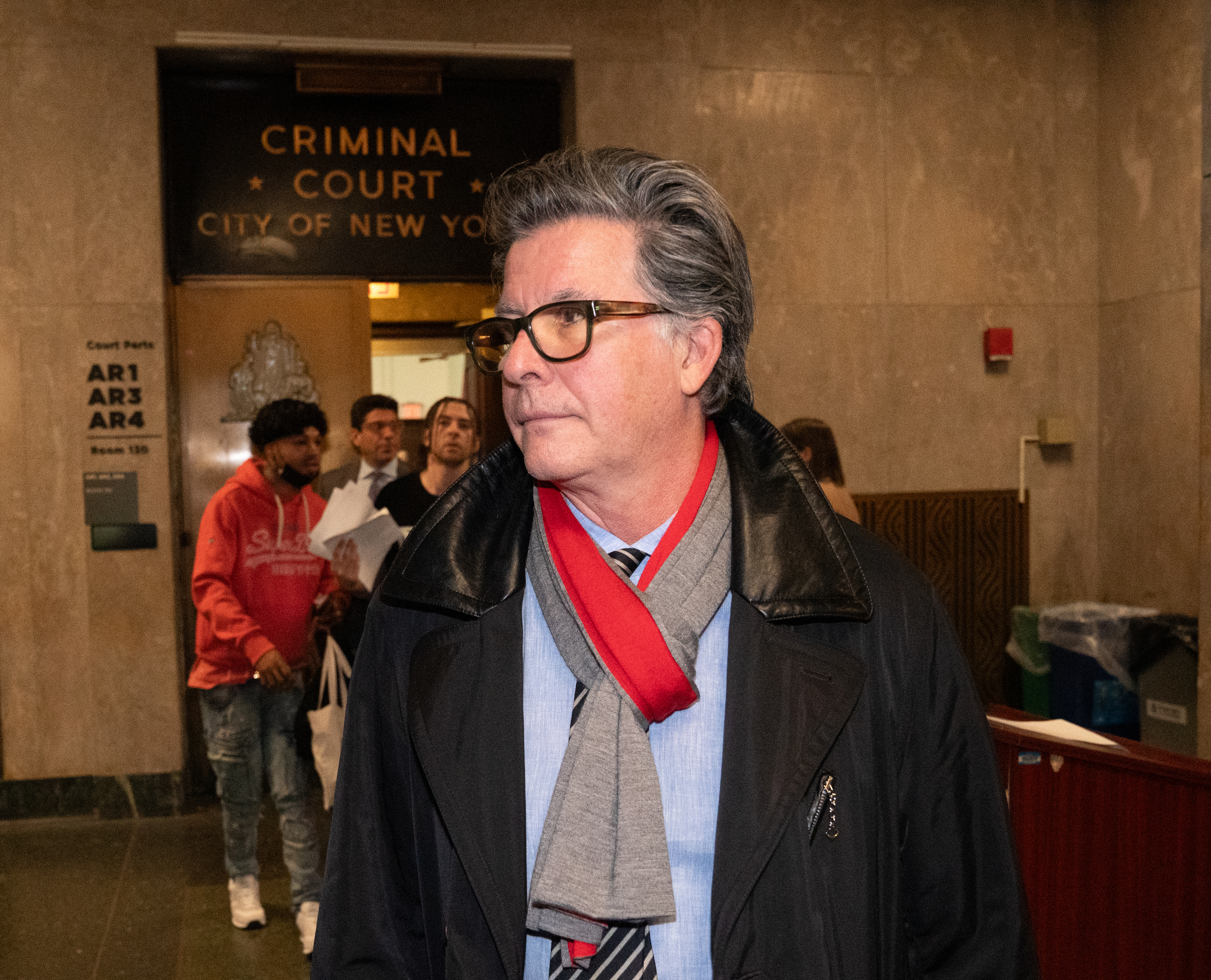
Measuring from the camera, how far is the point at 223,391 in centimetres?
589

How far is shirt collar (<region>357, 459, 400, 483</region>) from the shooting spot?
545 cm

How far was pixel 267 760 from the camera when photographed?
164 inches

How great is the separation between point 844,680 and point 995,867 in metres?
0.32

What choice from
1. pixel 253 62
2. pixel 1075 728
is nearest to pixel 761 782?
pixel 1075 728

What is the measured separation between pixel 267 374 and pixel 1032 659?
450cm

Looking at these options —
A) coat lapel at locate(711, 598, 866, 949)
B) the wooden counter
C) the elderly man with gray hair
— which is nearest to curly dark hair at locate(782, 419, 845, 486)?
the wooden counter

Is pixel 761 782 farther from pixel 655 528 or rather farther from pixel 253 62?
pixel 253 62

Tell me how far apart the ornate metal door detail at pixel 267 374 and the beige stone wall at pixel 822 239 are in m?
0.47

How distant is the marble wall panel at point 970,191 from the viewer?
20.0 ft

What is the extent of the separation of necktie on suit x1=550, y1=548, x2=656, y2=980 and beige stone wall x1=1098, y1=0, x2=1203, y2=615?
521 centimetres

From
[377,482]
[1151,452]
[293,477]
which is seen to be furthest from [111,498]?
[1151,452]

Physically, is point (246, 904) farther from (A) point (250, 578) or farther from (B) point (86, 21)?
(B) point (86, 21)

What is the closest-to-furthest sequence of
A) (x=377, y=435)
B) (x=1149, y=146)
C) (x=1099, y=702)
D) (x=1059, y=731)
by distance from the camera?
(x=1059, y=731) → (x=1099, y=702) → (x=377, y=435) → (x=1149, y=146)

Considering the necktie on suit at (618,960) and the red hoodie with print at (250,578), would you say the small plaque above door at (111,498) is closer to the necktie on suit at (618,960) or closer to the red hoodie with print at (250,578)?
the red hoodie with print at (250,578)
